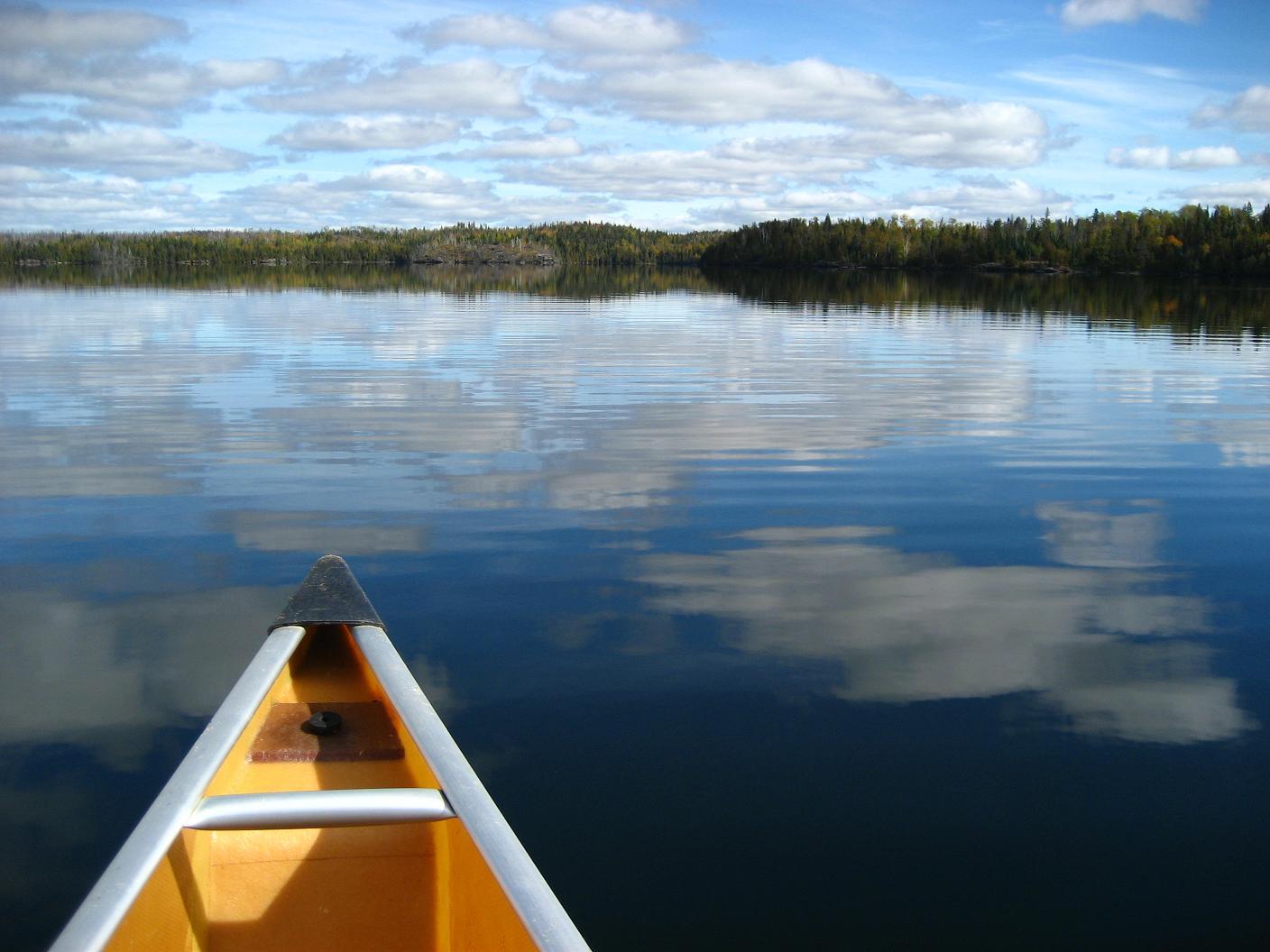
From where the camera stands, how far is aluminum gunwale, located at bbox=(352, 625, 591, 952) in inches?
128

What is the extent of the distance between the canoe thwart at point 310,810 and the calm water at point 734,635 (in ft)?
3.68

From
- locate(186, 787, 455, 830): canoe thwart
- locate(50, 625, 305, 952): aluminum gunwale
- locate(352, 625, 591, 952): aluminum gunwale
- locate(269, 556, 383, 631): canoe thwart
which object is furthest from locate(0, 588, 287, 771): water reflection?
locate(186, 787, 455, 830): canoe thwart

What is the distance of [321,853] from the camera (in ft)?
13.8

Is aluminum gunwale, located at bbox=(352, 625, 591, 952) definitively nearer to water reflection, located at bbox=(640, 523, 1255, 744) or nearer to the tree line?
water reflection, located at bbox=(640, 523, 1255, 744)

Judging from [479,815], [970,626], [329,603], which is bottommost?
[970,626]

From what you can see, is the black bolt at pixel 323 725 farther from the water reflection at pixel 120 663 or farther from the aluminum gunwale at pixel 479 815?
the water reflection at pixel 120 663

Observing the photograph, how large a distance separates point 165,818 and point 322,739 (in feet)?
3.64

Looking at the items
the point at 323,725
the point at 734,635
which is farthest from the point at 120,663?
the point at 734,635

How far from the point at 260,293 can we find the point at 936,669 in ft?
230

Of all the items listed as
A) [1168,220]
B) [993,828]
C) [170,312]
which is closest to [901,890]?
[993,828]

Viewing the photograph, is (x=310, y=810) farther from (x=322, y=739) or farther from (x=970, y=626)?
(x=970, y=626)

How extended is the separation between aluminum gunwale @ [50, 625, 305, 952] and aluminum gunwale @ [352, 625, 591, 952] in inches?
22.9

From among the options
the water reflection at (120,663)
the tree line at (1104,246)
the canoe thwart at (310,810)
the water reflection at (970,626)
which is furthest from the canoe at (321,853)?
the tree line at (1104,246)

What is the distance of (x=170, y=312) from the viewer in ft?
152
